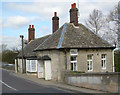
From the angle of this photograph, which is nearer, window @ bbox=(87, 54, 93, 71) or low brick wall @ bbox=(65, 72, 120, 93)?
low brick wall @ bbox=(65, 72, 120, 93)

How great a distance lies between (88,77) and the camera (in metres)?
14.6

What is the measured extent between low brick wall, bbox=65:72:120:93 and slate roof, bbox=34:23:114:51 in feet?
17.5

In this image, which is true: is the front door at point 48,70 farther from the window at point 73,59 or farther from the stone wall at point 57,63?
the window at point 73,59

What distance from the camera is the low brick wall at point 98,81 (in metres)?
12.2

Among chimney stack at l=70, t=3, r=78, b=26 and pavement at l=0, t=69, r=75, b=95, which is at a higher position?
chimney stack at l=70, t=3, r=78, b=26

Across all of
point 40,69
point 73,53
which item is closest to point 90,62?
point 73,53

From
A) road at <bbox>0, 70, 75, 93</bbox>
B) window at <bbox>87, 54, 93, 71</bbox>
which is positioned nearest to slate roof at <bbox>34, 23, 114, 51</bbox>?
window at <bbox>87, 54, 93, 71</bbox>

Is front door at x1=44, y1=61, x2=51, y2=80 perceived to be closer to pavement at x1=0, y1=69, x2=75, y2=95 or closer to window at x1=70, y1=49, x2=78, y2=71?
window at x1=70, y1=49, x2=78, y2=71

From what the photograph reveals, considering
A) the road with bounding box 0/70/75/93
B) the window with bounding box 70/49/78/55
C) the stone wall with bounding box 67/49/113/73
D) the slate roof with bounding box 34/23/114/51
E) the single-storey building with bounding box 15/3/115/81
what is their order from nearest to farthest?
the road with bounding box 0/70/75/93 → the single-storey building with bounding box 15/3/115/81 → the window with bounding box 70/49/78/55 → the slate roof with bounding box 34/23/114/51 → the stone wall with bounding box 67/49/113/73

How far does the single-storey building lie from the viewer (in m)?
20.7

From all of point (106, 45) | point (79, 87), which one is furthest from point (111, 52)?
point (79, 87)

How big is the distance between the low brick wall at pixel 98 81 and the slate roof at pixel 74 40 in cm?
532

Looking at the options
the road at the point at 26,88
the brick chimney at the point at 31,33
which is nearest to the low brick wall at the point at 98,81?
the road at the point at 26,88

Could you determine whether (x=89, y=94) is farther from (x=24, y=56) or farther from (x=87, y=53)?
(x=24, y=56)
